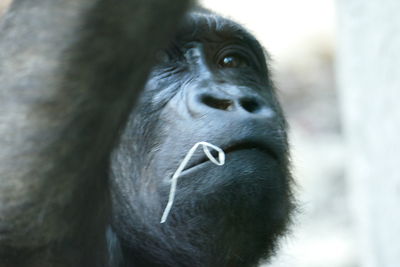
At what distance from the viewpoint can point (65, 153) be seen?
197 centimetres

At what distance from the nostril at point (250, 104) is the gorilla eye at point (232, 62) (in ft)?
1.12

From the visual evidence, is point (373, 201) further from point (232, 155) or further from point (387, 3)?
point (232, 155)

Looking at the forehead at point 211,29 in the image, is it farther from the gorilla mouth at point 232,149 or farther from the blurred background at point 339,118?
the gorilla mouth at point 232,149

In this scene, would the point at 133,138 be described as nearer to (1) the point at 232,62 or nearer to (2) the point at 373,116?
(1) the point at 232,62

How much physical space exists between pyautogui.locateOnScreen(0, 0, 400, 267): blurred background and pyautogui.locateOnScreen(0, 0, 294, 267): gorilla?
1.64ft

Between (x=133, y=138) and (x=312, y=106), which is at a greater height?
(x=133, y=138)

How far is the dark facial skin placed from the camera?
278cm

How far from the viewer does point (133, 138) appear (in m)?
3.01

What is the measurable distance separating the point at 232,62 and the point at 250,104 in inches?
16.1

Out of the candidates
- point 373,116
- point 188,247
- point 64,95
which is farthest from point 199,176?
point 373,116

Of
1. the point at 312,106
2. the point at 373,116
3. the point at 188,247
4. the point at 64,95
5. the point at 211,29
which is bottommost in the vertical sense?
the point at 312,106

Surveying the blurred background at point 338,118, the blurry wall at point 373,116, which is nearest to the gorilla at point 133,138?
the blurred background at point 338,118

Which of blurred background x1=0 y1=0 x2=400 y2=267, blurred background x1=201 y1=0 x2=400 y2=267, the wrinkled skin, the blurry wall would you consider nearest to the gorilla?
the wrinkled skin

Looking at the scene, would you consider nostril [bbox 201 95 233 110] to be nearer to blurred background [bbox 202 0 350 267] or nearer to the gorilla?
the gorilla
